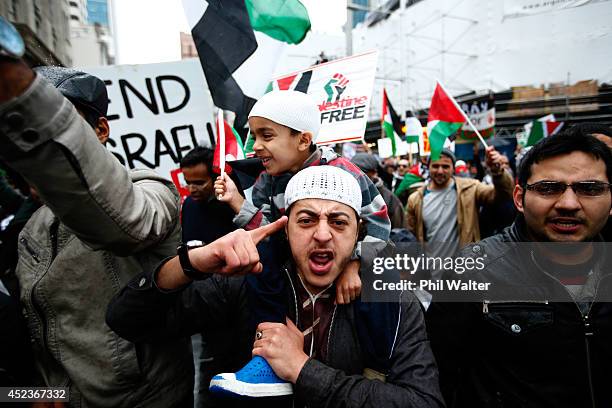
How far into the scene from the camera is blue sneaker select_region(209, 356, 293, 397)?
1.17 m

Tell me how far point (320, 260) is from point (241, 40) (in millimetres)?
1742

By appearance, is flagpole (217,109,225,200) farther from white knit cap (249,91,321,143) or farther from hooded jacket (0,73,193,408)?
hooded jacket (0,73,193,408)

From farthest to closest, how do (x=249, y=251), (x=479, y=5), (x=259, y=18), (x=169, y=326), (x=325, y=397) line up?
1. (x=479, y=5)
2. (x=259, y=18)
3. (x=169, y=326)
4. (x=325, y=397)
5. (x=249, y=251)

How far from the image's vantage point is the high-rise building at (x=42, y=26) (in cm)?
113

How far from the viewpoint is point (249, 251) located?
1.12m

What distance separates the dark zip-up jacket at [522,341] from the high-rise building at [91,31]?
2015 millimetres

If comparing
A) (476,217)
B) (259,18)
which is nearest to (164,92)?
(259,18)

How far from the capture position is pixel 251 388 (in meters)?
1.19

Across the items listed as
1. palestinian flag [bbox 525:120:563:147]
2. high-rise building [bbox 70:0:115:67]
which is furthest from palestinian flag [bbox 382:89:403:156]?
high-rise building [bbox 70:0:115:67]

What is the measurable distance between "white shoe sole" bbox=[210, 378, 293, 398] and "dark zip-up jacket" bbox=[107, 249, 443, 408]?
0.17 ft

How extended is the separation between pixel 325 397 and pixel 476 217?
347cm

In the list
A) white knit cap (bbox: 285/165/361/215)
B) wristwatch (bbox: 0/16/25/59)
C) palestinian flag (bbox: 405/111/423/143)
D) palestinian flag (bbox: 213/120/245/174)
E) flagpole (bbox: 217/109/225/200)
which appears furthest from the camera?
palestinian flag (bbox: 405/111/423/143)

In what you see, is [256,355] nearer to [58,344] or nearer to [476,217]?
[58,344]

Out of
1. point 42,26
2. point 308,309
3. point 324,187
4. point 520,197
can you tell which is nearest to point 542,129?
point 520,197
